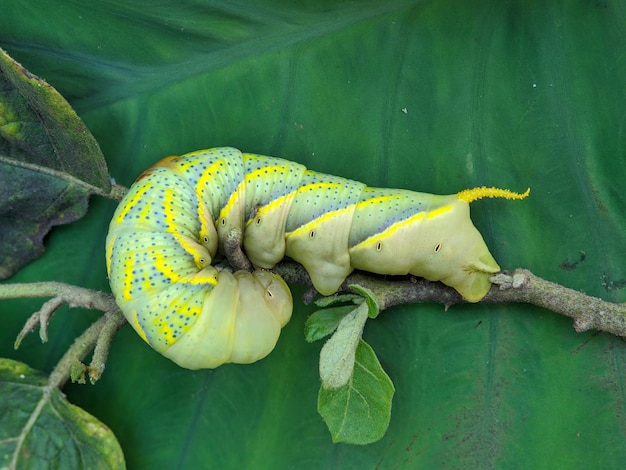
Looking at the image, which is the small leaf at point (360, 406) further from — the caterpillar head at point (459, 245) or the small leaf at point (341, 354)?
the caterpillar head at point (459, 245)

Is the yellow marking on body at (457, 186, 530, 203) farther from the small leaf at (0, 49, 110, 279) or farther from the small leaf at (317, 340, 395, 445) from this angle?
the small leaf at (0, 49, 110, 279)

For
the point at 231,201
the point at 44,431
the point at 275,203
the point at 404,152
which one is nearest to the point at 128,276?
the point at 231,201

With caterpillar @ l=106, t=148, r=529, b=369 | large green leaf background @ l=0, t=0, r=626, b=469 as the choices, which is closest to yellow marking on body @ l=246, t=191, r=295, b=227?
caterpillar @ l=106, t=148, r=529, b=369

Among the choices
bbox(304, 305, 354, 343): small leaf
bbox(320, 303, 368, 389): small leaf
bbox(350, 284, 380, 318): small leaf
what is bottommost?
bbox(304, 305, 354, 343): small leaf

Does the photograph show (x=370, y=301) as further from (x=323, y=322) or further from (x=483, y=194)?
(x=483, y=194)

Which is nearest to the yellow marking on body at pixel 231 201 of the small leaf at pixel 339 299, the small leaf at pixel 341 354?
the small leaf at pixel 339 299

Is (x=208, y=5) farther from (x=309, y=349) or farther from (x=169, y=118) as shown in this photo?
(x=309, y=349)
